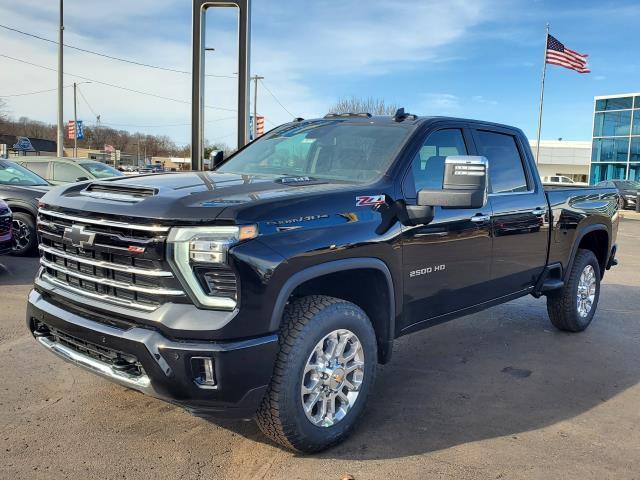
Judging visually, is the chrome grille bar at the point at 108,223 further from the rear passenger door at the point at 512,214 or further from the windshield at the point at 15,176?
the windshield at the point at 15,176

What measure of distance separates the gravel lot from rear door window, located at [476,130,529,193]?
151 cm

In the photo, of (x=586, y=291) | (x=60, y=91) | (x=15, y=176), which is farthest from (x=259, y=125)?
(x=586, y=291)

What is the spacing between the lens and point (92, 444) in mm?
3219

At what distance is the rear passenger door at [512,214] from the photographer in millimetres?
4430

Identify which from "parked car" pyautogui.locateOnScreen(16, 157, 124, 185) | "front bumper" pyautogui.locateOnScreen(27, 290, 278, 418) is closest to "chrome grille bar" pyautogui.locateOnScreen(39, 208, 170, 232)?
"front bumper" pyautogui.locateOnScreen(27, 290, 278, 418)

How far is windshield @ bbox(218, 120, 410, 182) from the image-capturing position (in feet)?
12.6

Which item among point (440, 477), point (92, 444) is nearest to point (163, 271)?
point (92, 444)

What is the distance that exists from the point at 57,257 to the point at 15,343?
2.06m

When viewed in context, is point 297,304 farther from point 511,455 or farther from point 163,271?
point 511,455

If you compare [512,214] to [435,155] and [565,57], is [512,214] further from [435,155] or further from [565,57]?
[565,57]

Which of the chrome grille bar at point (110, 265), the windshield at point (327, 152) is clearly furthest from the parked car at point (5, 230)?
the chrome grille bar at point (110, 265)

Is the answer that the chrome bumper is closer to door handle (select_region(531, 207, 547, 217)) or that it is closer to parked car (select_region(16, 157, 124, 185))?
door handle (select_region(531, 207, 547, 217))

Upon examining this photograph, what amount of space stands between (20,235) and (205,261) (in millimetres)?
7536

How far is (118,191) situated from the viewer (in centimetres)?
319
